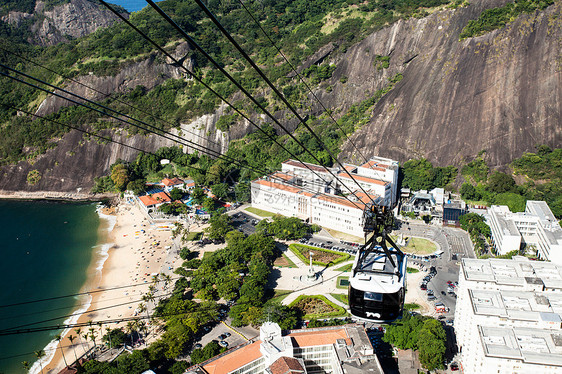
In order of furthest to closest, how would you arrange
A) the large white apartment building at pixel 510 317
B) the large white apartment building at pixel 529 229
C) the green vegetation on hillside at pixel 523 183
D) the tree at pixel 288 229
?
the green vegetation on hillside at pixel 523 183 → the tree at pixel 288 229 → the large white apartment building at pixel 529 229 → the large white apartment building at pixel 510 317

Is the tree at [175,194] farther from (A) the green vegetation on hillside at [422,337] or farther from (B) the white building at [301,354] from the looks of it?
(A) the green vegetation on hillside at [422,337]

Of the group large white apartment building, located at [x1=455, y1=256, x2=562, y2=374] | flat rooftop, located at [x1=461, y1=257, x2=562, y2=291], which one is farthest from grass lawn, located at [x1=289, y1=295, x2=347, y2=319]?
flat rooftop, located at [x1=461, y1=257, x2=562, y2=291]

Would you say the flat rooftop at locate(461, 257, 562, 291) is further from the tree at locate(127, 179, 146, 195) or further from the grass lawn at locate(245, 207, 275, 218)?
the tree at locate(127, 179, 146, 195)

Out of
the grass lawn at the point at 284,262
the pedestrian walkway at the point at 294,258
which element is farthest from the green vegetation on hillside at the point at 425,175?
the grass lawn at the point at 284,262

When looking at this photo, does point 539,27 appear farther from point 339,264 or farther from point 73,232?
point 73,232

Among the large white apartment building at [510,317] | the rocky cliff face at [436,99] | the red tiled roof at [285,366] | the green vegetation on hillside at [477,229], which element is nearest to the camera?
the large white apartment building at [510,317]

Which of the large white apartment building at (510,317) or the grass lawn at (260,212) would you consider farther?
the grass lawn at (260,212)

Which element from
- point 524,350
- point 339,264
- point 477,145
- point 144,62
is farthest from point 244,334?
point 144,62

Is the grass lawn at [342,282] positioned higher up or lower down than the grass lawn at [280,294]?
higher up
